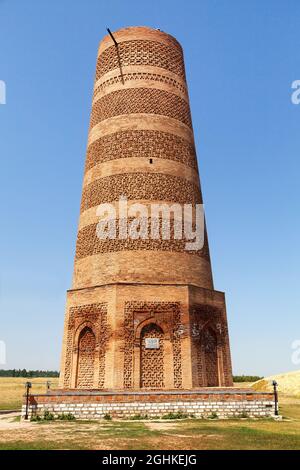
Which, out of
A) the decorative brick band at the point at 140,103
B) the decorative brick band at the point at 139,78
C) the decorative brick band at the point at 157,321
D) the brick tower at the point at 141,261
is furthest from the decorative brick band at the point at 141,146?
the decorative brick band at the point at 157,321

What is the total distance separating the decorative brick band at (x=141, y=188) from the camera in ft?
50.4

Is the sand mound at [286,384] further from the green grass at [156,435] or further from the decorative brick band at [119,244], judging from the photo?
the green grass at [156,435]

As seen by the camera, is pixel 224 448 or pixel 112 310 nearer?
pixel 224 448

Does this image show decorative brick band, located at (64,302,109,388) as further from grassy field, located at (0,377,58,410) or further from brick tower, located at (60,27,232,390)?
grassy field, located at (0,377,58,410)

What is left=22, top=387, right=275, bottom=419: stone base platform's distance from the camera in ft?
38.2

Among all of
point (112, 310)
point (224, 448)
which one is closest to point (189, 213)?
point (112, 310)

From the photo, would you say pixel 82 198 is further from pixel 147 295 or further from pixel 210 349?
pixel 210 349

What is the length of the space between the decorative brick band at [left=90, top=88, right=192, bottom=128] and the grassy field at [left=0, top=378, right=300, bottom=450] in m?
10.8

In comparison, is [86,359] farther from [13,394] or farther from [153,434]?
[13,394]

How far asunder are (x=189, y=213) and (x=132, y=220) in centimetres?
221

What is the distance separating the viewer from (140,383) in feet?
42.3

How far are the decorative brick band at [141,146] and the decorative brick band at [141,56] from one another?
303cm

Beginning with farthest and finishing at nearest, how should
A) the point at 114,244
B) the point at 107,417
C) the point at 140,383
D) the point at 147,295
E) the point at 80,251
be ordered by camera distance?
the point at 80,251, the point at 114,244, the point at 147,295, the point at 140,383, the point at 107,417

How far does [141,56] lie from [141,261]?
8181 mm
